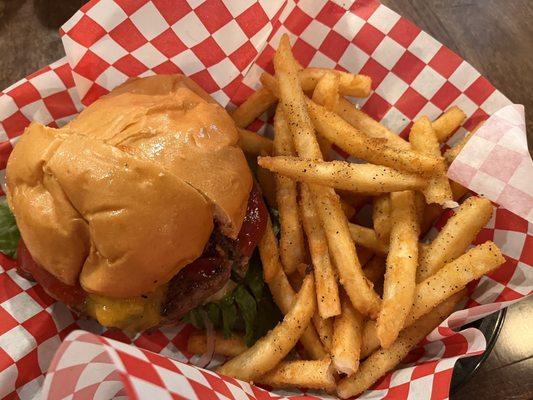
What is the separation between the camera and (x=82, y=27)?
2127 millimetres

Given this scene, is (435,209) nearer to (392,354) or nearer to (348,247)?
(348,247)

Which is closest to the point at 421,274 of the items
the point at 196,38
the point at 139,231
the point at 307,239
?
the point at 307,239

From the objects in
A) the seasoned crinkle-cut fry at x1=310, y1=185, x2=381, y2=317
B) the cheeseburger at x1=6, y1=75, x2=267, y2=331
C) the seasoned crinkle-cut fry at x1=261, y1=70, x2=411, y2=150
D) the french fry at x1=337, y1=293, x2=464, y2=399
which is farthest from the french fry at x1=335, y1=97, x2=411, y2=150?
the french fry at x1=337, y1=293, x2=464, y2=399

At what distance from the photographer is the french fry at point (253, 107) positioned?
2.24 m

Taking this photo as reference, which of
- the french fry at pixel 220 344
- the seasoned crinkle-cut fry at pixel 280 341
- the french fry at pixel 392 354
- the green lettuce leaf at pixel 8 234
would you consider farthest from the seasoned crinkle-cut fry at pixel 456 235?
the green lettuce leaf at pixel 8 234

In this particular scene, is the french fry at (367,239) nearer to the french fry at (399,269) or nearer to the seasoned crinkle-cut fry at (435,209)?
the french fry at (399,269)

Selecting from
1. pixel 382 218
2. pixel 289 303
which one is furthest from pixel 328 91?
pixel 289 303

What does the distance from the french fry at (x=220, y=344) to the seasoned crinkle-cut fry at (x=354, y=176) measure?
0.73m

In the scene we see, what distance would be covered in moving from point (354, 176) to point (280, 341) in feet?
2.02

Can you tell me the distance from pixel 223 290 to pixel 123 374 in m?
0.79

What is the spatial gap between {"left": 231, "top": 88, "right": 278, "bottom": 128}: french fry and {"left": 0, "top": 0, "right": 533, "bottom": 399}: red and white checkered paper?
102 millimetres

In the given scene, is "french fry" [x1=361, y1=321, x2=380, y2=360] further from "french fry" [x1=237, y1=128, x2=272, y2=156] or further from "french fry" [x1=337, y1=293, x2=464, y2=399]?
"french fry" [x1=237, y1=128, x2=272, y2=156]

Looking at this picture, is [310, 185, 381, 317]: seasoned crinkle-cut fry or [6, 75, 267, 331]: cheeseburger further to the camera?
[310, 185, 381, 317]: seasoned crinkle-cut fry

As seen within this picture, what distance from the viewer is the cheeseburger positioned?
5.44 ft
